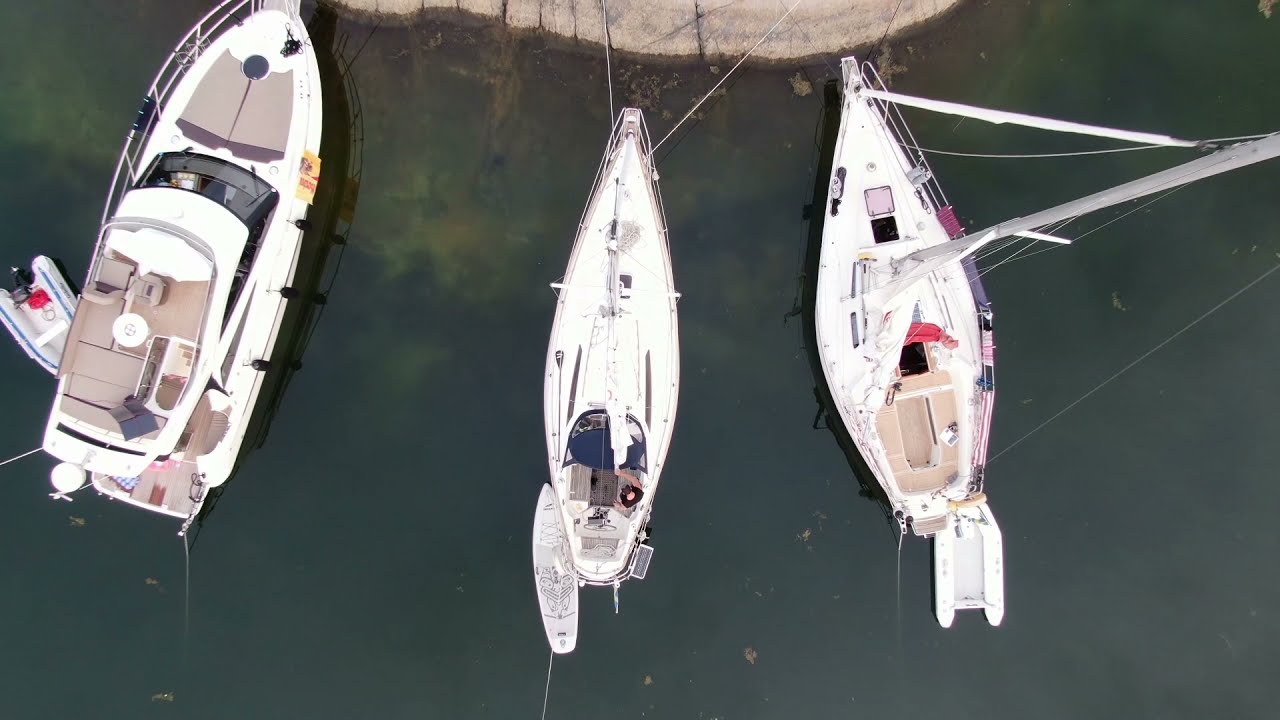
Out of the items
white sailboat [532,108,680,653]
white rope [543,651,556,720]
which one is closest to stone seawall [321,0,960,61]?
white sailboat [532,108,680,653]

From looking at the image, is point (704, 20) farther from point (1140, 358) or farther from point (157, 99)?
point (1140, 358)

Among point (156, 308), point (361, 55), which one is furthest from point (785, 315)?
point (156, 308)

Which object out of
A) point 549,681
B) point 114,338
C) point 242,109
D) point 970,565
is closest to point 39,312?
point 114,338

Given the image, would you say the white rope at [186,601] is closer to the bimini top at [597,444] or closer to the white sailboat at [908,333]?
the bimini top at [597,444]

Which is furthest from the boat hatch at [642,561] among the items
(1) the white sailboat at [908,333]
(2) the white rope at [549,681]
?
(1) the white sailboat at [908,333]

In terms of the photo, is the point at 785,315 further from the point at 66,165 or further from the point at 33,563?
the point at 33,563

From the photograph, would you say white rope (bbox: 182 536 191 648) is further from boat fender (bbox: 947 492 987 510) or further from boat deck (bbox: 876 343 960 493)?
boat fender (bbox: 947 492 987 510)
